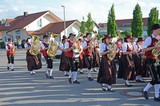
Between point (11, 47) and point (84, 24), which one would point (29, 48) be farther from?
point (84, 24)

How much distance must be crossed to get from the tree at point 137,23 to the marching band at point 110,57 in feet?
79.3

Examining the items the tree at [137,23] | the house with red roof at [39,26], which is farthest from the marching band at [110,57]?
the house with red roof at [39,26]

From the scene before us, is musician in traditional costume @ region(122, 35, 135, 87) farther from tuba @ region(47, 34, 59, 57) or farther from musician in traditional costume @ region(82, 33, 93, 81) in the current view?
tuba @ region(47, 34, 59, 57)

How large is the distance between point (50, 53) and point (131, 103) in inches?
198

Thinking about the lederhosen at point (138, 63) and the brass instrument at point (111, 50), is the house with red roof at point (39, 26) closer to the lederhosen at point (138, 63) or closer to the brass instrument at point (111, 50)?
the lederhosen at point (138, 63)

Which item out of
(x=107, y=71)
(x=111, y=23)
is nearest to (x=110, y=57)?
(x=107, y=71)

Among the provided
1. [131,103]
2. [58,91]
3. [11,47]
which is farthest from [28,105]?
[11,47]

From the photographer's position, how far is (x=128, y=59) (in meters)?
→ 7.90

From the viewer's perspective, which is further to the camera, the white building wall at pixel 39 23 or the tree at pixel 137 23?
the white building wall at pixel 39 23

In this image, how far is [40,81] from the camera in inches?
368

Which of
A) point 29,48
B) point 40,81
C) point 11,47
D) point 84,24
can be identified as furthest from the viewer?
point 84,24

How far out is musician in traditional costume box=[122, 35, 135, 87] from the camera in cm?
778

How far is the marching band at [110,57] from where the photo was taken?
6.12m

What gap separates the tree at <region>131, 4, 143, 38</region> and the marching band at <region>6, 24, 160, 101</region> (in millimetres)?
24161
